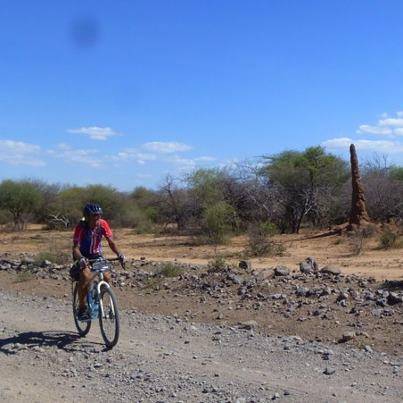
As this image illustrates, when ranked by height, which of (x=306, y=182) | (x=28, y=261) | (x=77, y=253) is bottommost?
(x=28, y=261)

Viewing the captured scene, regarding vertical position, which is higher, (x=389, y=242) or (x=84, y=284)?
(x=84, y=284)

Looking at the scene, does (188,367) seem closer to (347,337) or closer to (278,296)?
(347,337)

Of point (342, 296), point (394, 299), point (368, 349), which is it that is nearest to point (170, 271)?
point (342, 296)

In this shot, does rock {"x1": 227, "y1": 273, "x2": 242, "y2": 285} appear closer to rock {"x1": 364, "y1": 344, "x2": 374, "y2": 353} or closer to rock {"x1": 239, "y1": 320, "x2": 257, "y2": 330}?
rock {"x1": 239, "y1": 320, "x2": 257, "y2": 330}

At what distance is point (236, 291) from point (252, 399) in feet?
18.7

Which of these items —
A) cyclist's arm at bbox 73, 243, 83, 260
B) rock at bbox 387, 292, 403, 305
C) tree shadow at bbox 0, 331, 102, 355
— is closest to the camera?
tree shadow at bbox 0, 331, 102, 355

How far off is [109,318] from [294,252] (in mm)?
14507

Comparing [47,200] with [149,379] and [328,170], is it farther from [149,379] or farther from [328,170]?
[149,379]

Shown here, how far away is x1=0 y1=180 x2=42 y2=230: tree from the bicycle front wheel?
36.5 metres

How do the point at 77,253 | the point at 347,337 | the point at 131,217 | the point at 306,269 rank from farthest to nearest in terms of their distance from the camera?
the point at 131,217 → the point at 306,269 → the point at 77,253 → the point at 347,337

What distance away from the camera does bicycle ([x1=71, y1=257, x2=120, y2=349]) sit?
26.9ft

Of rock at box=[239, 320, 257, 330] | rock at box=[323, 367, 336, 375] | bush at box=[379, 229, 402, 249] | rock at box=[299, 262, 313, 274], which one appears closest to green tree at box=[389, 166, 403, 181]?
bush at box=[379, 229, 402, 249]

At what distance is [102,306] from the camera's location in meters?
8.41

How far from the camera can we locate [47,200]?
47.6 meters
